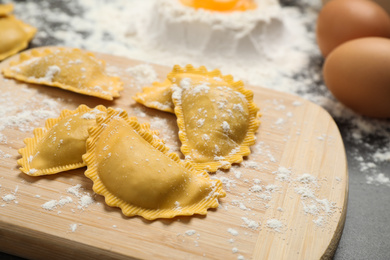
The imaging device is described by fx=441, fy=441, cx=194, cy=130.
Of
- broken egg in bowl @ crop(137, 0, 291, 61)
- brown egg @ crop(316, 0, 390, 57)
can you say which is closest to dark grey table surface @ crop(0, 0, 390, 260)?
brown egg @ crop(316, 0, 390, 57)

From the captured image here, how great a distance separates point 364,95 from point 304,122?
1.26ft

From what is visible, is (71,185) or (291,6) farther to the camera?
(291,6)

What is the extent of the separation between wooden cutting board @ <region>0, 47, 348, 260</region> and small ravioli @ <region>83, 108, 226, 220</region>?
1.4 inches

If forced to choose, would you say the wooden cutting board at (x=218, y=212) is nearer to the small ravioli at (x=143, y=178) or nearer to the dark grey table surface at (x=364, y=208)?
the small ravioli at (x=143, y=178)

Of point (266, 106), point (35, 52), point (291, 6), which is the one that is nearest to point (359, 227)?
point (266, 106)

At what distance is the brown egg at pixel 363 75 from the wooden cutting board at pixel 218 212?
333mm

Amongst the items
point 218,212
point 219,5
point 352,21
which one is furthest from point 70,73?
point 352,21

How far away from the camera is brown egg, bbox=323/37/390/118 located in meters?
1.93

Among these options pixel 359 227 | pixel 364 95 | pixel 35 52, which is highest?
pixel 35 52

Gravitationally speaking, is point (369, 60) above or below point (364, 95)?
above

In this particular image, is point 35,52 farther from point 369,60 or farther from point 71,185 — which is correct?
point 369,60

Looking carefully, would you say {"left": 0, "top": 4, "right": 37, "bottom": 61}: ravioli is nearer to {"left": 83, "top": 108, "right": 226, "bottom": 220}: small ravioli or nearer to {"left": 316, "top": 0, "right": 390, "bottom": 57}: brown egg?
{"left": 83, "top": 108, "right": 226, "bottom": 220}: small ravioli

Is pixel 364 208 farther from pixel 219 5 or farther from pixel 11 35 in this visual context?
pixel 11 35

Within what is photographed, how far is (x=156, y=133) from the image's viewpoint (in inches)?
64.9
